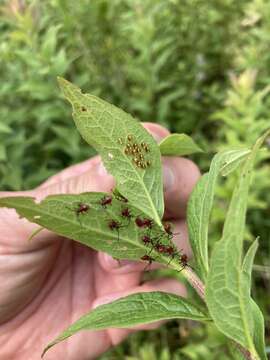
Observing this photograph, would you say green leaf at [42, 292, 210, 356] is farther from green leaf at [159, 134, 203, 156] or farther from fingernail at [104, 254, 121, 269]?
fingernail at [104, 254, 121, 269]

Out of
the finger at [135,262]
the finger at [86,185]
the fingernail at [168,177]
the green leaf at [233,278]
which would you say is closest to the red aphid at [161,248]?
the green leaf at [233,278]

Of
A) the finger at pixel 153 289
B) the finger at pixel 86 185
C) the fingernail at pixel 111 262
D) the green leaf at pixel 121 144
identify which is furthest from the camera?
the finger at pixel 153 289

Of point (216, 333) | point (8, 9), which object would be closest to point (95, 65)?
point (8, 9)

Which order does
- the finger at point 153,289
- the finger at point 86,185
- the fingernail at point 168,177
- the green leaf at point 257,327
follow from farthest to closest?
the finger at point 153,289 < the fingernail at point 168,177 < the finger at point 86,185 < the green leaf at point 257,327

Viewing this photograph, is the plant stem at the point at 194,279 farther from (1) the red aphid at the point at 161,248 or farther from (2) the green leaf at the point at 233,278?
(2) the green leaf at the point at 233,278

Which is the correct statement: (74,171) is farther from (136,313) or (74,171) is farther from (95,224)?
(136,313)

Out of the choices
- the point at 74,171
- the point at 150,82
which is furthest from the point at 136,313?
the point at 150,82
